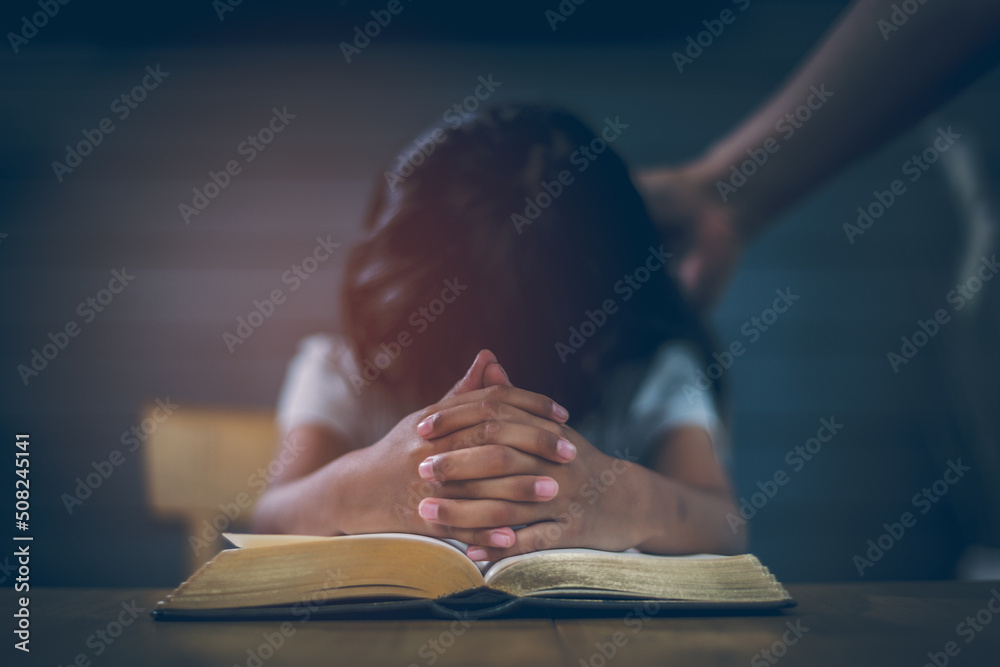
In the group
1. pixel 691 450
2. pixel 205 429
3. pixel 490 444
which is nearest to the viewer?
pixel 490 444

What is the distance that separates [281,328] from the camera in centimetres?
178

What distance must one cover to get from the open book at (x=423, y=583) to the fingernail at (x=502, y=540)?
0.10m

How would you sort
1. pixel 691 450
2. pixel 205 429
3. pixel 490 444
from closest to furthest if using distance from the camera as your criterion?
pixel 490 444, pixel 691 450, pixel 205 429

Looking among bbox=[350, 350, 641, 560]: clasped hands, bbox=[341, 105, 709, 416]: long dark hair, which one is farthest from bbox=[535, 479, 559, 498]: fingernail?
bbox=[341, 105, 709, 416]: long dark hair

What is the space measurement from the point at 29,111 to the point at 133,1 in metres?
0.48

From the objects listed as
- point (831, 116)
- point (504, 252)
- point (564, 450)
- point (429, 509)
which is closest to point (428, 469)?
point (429, 509)

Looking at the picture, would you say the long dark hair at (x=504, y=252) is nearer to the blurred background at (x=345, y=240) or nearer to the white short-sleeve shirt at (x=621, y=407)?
the white short-sleeve shirt at (x=621, y=407)

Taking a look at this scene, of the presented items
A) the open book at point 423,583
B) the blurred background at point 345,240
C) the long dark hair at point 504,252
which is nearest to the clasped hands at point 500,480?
the open book at point 423,583

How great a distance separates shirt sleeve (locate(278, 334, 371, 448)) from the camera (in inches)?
45.4

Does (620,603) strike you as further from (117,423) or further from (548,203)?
(117,423)

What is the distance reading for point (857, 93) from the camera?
83cm

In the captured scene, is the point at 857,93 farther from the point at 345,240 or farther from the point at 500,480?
the point at 345,240

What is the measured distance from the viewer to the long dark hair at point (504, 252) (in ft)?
2.94

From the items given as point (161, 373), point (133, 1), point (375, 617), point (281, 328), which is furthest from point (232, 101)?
point (375, 617)
